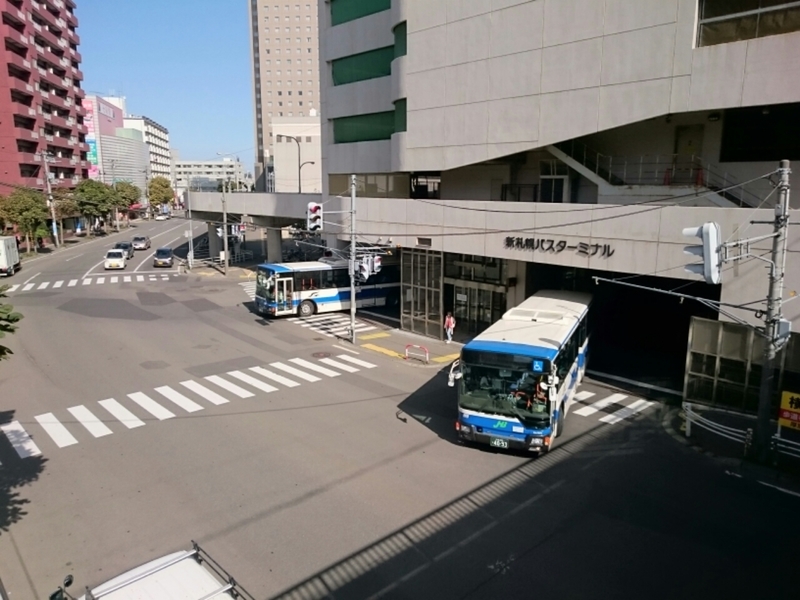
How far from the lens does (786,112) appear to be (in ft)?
61.0

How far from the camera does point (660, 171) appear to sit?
22.3m

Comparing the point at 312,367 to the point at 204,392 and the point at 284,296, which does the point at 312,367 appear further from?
the point at 284,296

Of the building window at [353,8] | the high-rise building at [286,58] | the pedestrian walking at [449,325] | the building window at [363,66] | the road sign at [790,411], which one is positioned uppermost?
the high-rise building at [286,58]

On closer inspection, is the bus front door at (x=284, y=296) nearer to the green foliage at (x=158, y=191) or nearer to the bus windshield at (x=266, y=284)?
the bus windshield at (x=266, y=284)

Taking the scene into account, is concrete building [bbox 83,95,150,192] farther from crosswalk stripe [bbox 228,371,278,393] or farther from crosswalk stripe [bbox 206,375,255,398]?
crosswalk stripe [bbox 206,375,255,398]

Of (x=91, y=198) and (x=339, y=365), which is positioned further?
(x=91, y=198)

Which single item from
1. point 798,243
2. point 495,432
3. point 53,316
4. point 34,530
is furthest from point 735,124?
point 53,316

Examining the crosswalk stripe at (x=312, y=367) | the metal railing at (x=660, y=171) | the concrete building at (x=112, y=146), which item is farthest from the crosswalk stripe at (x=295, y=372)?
the concrete building at (x=112, y=146)

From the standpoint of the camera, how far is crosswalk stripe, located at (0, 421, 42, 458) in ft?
46.6

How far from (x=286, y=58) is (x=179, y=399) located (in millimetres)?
140307

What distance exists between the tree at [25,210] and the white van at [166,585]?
61.7 meters

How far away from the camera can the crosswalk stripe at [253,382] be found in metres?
19.3

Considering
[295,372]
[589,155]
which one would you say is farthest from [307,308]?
[589,155]

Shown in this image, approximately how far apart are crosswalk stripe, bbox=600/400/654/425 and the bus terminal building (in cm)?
155
